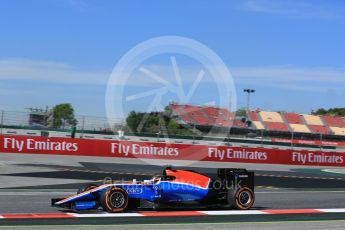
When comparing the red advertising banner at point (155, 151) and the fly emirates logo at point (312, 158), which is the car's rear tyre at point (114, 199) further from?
the fly emirates logo at point (312, 158)

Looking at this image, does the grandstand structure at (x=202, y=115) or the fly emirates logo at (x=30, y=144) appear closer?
the grandstand structure at (x=202, y=115)

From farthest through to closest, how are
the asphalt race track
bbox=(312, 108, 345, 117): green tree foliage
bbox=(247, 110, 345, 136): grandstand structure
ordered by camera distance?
bbox=(312, 108, 345, 117): green tree foliage, bbox=(247, 110, 345, 136): grandstand structure, the asphalt race track

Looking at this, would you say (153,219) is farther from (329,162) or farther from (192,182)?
(329,162)

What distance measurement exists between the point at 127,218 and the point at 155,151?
18564 mm

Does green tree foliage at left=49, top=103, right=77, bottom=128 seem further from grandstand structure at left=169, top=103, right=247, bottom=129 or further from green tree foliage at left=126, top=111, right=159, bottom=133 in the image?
grandstand structure at left=169, top=103, right=247, bottom=129

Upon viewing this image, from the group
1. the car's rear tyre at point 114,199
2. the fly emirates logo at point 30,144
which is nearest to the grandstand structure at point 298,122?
the fly emirates logo at point 30,144

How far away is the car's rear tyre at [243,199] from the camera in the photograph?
32.8 ft

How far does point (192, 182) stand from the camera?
980 centimetres

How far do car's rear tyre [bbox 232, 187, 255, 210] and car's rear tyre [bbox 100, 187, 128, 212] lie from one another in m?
2.03

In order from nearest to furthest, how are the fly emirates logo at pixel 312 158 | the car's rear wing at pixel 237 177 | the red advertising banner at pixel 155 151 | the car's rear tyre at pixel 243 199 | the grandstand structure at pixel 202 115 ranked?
the car's rear tyre at pixel 243 199, the car's rear wing at pixel 237 177, the grandstand structure at pixel 202 115, the red advertising banner at pixel 155 151, the fly emirates logo at pixel 312 158

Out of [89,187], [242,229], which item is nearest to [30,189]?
[89,187]

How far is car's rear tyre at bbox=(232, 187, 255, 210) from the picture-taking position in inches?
393

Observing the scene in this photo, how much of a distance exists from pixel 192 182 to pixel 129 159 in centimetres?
1716

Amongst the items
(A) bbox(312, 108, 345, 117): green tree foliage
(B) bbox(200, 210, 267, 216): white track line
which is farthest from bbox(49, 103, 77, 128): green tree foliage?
(A) bbox(312, 108, 345, 117): green tree foliage
